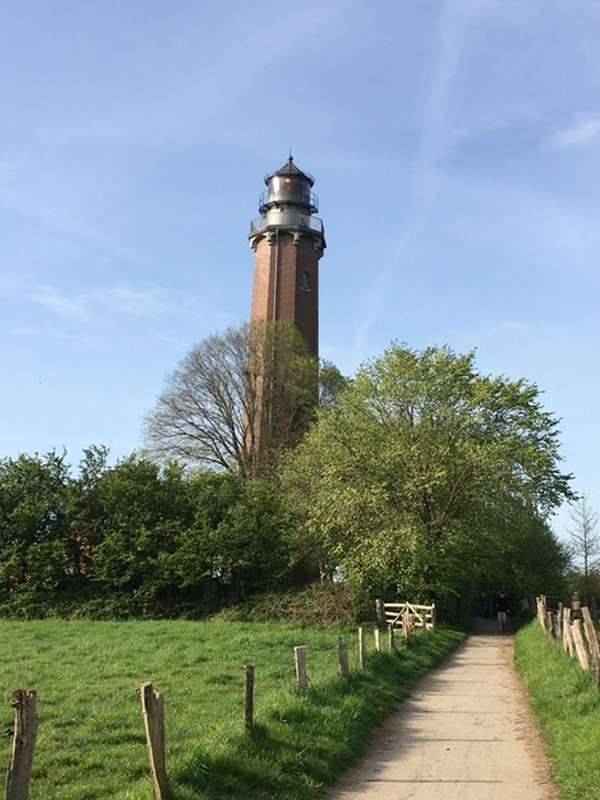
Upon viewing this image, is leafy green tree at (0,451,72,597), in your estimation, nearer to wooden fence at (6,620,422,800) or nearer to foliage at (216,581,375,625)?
foliage at (216,581,375,625)

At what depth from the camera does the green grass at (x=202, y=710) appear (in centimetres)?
824

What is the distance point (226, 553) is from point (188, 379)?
13.0m

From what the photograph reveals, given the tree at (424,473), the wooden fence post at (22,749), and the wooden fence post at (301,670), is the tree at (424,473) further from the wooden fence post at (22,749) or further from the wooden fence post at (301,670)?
the wooden fence post at (22,749)

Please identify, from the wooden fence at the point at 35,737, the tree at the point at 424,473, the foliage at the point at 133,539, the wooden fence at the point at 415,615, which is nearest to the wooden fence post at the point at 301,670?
the wooden fence at the point at 35,737

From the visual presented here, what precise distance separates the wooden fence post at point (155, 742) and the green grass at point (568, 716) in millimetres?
4254

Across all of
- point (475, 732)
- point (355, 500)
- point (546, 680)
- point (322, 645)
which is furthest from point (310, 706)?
point (355, 500)

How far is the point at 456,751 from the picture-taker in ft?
33.9

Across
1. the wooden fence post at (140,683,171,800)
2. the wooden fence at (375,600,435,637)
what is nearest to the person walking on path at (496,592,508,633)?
the wooden fence at (375,600,435,637)

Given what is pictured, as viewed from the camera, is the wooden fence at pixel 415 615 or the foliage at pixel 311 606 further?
the foliage at pixel 311 606

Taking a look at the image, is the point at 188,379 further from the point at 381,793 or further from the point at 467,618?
the point at 381,793

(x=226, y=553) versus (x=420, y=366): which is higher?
(x=420, y=366)

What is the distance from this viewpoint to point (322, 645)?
21.7 meters

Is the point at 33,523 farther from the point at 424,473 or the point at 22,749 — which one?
the point at 22,749

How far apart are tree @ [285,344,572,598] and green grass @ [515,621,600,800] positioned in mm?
10641
